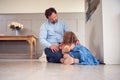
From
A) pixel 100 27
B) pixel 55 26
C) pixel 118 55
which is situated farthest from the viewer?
pixel 55 26

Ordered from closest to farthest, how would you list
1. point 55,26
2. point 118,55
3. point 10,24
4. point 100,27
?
point 118,55 → point 100,27 → point 55,26 → point 10,24

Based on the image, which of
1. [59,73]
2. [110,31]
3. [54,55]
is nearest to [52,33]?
[54,55]

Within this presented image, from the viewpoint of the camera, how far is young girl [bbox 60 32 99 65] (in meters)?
3.12

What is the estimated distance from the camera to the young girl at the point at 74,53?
10.2 ft

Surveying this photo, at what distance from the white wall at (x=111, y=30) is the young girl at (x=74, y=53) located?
0.68 ft

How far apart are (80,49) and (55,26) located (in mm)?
674

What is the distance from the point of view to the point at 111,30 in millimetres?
3158

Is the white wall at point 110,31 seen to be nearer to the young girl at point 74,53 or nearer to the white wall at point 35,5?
the young girl at point 74,53

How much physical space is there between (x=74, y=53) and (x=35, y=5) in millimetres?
Result: 4213

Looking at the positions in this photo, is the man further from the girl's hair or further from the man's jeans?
the girl's hair

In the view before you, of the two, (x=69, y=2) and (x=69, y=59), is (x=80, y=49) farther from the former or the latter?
(x=69, y=2)

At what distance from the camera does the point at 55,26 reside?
3.65 meters

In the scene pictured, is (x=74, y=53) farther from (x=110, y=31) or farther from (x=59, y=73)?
(x=59, y=73)

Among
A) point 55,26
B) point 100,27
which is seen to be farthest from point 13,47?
point 100,27
